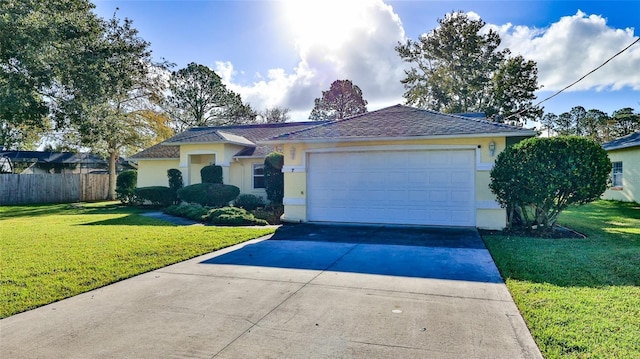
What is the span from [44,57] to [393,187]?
15758 millimetres

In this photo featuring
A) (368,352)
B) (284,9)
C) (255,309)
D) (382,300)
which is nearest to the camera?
(368,352)

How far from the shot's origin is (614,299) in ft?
14.1

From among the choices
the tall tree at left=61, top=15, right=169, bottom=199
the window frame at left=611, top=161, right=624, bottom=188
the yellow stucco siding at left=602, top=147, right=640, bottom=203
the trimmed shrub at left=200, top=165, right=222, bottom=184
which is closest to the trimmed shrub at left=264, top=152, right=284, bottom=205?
the trimmed shrub at left=200, top=165, right=222, bottom=184

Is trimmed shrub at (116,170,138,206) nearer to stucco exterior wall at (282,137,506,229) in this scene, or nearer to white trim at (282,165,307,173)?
white trim at (282,165,307,173)

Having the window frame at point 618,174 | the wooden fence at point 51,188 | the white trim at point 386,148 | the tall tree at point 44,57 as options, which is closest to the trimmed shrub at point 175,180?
the tall tree at point 44,57

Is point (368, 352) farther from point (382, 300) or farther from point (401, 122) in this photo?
point (401, 122)

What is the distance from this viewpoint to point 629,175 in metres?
17.9

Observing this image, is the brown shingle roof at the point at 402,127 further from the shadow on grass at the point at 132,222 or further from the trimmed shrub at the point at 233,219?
the shadow on grass at the point at 132,222

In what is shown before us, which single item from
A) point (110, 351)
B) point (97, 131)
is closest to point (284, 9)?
point (110, 351)

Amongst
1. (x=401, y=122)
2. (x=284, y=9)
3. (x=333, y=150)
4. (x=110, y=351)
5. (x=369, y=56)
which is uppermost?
(x=369, y=56)

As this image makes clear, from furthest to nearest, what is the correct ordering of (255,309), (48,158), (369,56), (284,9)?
1. (48,158)
2. (369,56)
3. (284,9)
4. (255,309)

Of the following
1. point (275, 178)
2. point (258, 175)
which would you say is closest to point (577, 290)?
point (275, 178)

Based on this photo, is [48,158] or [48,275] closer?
[48,275]

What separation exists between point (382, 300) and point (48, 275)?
206 inches
